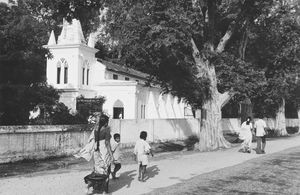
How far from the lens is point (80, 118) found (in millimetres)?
26234

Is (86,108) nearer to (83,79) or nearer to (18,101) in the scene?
(18,101)

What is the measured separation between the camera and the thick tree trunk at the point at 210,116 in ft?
82.1

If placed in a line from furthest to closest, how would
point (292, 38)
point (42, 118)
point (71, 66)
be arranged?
point (71, 66) < point (292, 38) < point (42, 118)

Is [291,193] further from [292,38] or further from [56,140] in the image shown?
[292,38]

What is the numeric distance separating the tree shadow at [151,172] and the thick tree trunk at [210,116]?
9.91m

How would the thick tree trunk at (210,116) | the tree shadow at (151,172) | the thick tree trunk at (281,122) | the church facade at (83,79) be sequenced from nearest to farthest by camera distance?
1. the tree shadow at (151,172)
2. the thick tree trunk at (210,116)
3. the church facade at (83,79)
4. the thick tree trunk at (281,122)

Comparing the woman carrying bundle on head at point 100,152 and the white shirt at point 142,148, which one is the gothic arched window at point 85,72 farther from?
the woman carrying bundle on head at point 100,152

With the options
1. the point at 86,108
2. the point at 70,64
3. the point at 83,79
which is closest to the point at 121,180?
the point at 86,108

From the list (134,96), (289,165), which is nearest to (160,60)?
(289,165)

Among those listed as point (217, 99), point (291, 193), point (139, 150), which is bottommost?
point (291, 193)

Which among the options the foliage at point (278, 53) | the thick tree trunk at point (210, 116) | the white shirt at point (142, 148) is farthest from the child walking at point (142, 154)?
the foliage at point (278, 53)

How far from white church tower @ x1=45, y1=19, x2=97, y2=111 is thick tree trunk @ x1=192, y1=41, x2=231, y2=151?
19573 mm

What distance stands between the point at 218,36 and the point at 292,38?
896 cm

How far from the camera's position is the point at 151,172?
14195mm
